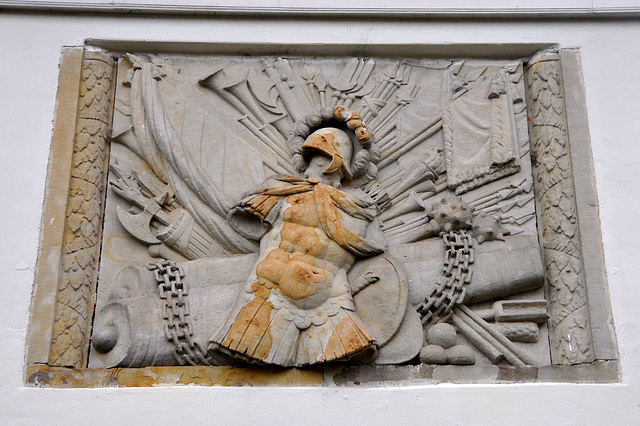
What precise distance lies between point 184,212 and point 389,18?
169cm

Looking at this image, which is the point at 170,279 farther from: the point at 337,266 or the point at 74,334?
the point at 337,266

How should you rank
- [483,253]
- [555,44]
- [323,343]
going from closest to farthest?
[323,343], [483,253], [555,44]

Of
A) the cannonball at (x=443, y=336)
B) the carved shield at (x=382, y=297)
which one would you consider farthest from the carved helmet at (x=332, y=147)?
the cannonball at (x=443, y=336)

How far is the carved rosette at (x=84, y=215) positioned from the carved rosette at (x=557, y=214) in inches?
93.9

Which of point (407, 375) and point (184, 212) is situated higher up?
point (184, 212)

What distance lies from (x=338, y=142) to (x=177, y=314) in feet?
4.16

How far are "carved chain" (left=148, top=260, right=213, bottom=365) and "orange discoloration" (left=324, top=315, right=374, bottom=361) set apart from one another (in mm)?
622

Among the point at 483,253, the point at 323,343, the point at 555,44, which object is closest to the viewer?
the point at 323,343

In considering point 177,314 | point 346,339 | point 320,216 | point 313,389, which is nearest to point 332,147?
point 320,216

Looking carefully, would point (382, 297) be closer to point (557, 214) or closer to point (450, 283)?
point (450, 283)

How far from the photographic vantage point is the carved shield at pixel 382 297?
4855 mm

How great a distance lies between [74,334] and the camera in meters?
4.93

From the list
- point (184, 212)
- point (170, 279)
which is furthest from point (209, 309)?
point (184, 212)

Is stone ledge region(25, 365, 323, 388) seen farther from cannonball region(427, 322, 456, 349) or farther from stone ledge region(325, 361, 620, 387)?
cannonball region(427, 322, 456, 349)
